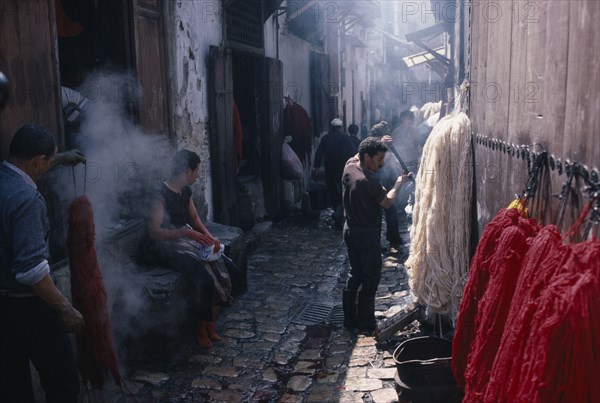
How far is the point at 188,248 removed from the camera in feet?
19.6

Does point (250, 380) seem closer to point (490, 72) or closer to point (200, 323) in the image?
point (200, 323)

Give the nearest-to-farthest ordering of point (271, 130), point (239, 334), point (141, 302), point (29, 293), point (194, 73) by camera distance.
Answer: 1. point (29, 293)
2. point (141, 302)
3. point (239, 334)
4. point (194, 73)
5. point (271, 130)

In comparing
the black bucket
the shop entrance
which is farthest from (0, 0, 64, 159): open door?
the shop entrance

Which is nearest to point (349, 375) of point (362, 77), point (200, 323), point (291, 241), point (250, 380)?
point (250, 380)

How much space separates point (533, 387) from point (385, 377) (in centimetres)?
363

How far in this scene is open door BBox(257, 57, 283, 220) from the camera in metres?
11.0

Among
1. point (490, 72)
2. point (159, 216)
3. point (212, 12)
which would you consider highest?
point (212, 12)

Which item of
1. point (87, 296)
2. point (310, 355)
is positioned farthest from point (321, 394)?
point (87, 296)

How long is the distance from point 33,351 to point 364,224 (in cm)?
358

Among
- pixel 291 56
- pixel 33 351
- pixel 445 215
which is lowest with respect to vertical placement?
pixel 33 351

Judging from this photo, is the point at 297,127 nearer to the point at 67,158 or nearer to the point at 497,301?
the point at 67,158

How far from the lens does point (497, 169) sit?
384 centimetres

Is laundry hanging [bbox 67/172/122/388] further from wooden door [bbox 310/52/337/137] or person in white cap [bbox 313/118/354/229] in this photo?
wooden door [bbox 310/52/337/137]

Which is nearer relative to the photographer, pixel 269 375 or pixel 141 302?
pixel 269 375
